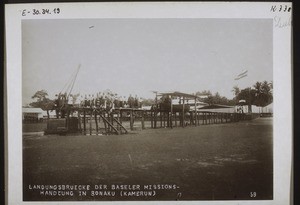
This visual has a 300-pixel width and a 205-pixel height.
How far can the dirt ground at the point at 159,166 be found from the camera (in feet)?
3.40

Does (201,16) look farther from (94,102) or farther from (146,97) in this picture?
(94,102)

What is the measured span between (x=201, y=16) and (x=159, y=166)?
0.47 metres

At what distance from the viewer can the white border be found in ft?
3.37

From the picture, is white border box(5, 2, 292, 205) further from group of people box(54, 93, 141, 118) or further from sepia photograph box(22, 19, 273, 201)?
group of people box(54, 93, 141, 118)

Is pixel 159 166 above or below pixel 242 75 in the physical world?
below

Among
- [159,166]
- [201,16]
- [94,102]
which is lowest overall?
[159,166]

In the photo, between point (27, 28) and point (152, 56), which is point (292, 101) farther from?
point (27, 28)

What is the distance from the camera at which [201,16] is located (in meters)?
1.03

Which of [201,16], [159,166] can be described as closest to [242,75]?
[201,16]

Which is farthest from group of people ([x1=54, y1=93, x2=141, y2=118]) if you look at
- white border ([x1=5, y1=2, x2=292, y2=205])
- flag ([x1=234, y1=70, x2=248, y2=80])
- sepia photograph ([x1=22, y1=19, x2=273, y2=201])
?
flag ([x1=234, y1=70, x2=248, y2=80])

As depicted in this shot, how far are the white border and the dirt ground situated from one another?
26 millimetres

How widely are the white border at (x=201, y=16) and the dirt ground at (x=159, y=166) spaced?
0.03m

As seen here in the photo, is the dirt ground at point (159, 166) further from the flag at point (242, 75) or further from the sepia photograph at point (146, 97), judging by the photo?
the flag at point (242, 75)

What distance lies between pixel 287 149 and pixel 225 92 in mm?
251
